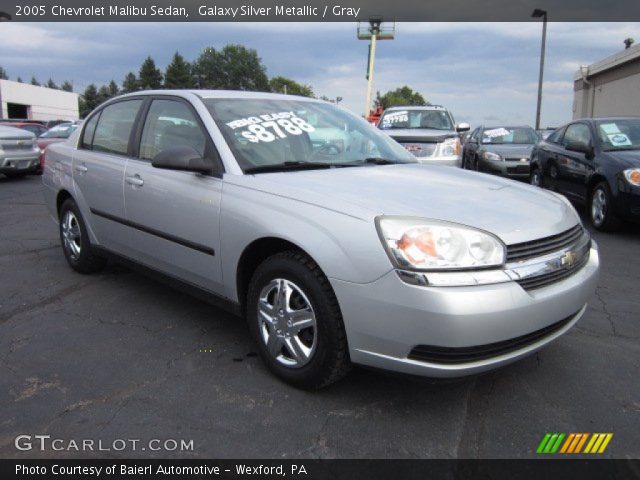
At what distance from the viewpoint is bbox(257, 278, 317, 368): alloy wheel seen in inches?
107

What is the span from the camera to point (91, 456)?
2.32 meters

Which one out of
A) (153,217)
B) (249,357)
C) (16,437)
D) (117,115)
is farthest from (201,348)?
(117,115)

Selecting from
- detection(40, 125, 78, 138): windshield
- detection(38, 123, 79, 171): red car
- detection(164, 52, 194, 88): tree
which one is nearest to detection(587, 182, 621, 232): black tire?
detection(38, 123, 79, 171): red car

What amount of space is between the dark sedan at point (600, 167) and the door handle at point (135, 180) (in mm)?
5536

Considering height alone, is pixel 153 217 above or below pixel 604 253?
above

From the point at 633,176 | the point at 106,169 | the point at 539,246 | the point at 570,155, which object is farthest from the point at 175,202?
the point at 570,155

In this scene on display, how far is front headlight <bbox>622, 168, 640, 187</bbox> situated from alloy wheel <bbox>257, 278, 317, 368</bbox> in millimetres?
5283

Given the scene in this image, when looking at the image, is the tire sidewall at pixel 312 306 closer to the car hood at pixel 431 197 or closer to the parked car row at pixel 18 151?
the car hood at pixel 431 197

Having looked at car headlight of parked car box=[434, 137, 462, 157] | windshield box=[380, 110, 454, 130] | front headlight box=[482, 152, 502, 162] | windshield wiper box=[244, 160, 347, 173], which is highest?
windshield box=[380, 110, 454, 130]

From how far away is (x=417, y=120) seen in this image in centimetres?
1106

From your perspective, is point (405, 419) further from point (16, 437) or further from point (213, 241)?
point (16, 437)

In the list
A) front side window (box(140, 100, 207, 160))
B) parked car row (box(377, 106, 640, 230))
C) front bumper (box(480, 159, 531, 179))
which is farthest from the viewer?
front bumper (box(480, 159, 531, 179))

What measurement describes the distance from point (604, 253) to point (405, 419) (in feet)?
14.1

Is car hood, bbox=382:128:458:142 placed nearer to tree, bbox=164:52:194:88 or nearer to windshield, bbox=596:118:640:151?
windshield, bbox=596:118:640:151
